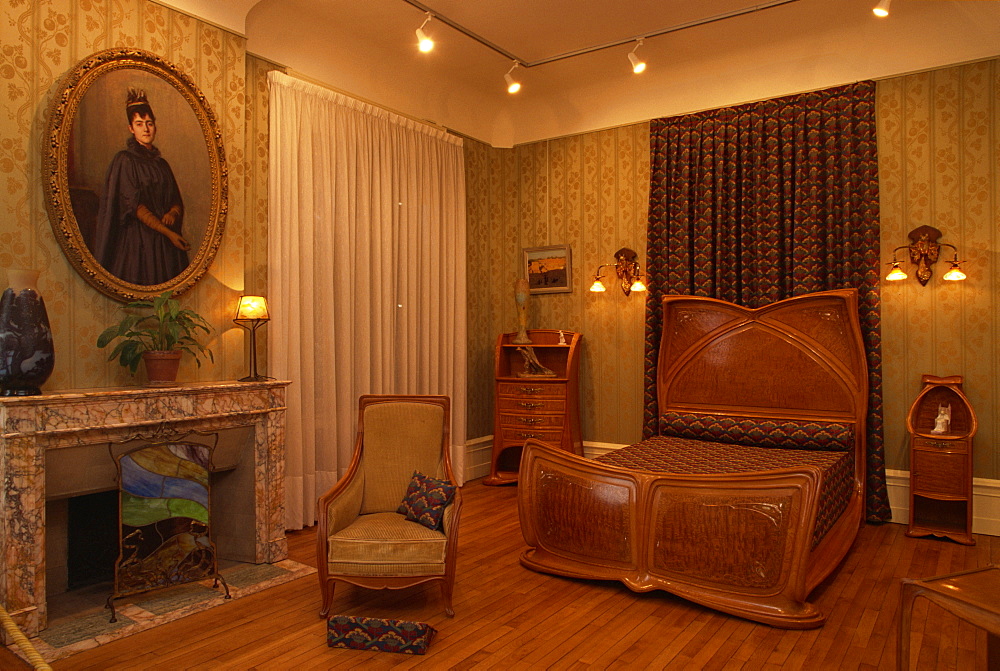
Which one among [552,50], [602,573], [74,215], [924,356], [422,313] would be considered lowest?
[602,573]

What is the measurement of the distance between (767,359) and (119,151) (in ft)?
14.8

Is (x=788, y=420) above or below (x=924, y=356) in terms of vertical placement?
below

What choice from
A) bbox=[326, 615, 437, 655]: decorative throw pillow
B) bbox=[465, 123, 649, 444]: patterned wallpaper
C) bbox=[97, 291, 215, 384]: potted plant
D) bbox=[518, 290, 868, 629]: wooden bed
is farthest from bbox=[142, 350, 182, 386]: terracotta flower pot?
bbox=[465, 123, 649, 444]: patterned wallpaper

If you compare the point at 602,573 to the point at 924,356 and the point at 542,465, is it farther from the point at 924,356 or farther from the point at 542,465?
the point at 924,356

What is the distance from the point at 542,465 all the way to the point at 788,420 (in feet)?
6.87

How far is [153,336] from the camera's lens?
3801mm

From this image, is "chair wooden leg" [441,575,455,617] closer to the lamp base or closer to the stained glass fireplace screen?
the stained glass fireplace screen

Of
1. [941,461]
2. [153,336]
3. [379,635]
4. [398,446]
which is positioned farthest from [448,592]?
[941,461]

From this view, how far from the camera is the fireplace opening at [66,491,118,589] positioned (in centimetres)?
365

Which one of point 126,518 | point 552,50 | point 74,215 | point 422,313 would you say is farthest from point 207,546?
point 552,50

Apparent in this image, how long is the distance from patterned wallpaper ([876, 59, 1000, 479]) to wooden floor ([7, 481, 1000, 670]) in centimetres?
128

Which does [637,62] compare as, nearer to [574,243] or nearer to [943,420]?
[574,243]

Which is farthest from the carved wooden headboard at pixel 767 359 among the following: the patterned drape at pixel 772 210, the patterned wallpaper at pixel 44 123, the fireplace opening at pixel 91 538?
the fireplace opening at pixel 91 538

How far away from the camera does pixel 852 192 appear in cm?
509
